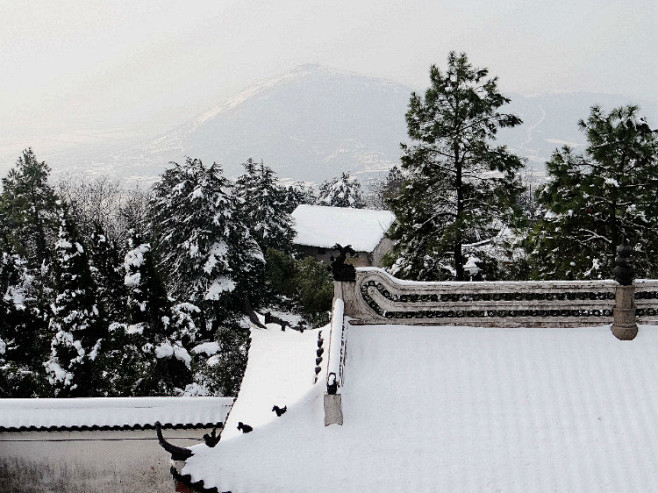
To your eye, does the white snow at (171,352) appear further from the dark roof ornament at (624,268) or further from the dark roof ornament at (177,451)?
the dark roof ornament at (624,268)

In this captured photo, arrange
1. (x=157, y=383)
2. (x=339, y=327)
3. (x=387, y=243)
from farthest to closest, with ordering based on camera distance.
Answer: (x=387, y=243)
(x=157, y=383)
(x=339, y=327)

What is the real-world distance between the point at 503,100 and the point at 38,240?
130ft

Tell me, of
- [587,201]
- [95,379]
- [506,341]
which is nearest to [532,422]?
[506,341]

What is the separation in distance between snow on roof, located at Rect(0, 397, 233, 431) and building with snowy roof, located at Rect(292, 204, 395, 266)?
3484 centimetres

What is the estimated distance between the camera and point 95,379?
71.7 ft

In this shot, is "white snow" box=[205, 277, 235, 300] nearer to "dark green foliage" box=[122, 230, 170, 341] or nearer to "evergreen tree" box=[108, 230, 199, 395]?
"evergreen tree" box=[108, 230, 199, 395]

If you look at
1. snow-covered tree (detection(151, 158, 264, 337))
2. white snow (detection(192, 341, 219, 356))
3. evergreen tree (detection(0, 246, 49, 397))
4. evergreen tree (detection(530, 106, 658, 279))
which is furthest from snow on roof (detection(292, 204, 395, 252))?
evergreen tree (detection(530, 106, 658, 279))

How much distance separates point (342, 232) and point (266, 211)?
→ 10513mm

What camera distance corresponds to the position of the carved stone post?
9961 mm

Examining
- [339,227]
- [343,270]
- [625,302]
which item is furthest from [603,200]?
[339,227]

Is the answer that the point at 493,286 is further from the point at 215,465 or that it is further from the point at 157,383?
the point at 157,383

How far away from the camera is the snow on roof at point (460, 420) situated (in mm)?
7879

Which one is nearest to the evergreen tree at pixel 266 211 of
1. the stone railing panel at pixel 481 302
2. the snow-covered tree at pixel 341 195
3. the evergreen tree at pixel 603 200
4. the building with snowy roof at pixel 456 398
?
the evergreen tree at pixel 603 200

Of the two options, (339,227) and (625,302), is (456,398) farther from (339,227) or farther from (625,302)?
(339,227)
